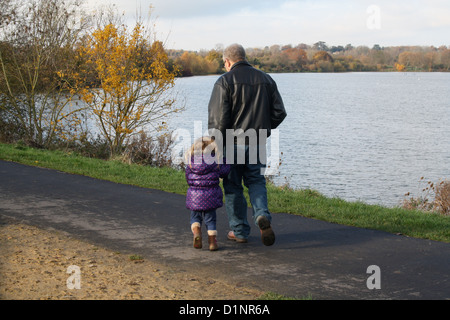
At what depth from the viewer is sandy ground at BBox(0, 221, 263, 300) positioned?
4.63 metres

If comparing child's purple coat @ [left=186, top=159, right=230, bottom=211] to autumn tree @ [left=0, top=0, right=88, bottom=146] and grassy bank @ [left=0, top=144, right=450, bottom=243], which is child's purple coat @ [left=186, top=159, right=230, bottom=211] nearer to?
grassy bank @ [left=0, top=144, right=450, bottom=243]

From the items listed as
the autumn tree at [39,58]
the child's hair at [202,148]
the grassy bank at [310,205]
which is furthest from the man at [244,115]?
the autumn tree at [39,58]

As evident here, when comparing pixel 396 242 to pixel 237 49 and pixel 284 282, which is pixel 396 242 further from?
pixel 237 49

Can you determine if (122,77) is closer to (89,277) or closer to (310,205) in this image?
(310,205)

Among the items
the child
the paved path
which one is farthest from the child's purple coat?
the paved path

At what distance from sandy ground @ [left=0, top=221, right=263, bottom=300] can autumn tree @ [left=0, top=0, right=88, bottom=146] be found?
12.2 meters

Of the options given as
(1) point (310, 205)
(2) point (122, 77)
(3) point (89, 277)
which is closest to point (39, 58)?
(2) point (122, 77)

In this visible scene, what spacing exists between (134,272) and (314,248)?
2084mm

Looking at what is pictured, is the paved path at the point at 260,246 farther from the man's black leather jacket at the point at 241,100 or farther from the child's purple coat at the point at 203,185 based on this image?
the man's black leather jacket at the point at 241,100

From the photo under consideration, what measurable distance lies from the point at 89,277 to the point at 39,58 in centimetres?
1430

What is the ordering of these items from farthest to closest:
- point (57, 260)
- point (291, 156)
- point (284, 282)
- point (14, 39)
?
point (291, 156) < point (14, 39) < point (57, 260) < point (284, 282)

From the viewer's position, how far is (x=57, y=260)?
18.2ft

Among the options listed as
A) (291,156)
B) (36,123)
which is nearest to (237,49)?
(36,123)

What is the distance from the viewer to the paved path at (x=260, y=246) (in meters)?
5.06
